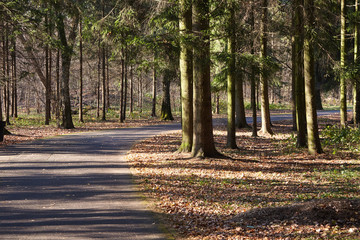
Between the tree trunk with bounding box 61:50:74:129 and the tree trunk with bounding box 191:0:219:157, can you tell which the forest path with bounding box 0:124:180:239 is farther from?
the tree trunk with bounding box 61:50:74:129

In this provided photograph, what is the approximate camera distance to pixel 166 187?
9.73 metres

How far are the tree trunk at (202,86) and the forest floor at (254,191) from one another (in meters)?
0.57

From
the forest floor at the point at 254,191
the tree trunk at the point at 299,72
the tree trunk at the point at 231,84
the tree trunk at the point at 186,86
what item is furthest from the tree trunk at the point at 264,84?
the tree trunk at the point at 186,86

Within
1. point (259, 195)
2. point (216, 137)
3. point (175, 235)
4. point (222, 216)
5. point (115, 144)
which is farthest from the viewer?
point (216, 137)

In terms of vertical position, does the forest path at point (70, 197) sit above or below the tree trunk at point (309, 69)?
below

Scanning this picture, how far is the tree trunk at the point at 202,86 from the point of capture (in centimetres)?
1277

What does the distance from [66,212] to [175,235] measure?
7.79 ft

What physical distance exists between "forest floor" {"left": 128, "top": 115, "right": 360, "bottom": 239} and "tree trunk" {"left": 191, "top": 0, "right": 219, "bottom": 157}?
22.3 inches

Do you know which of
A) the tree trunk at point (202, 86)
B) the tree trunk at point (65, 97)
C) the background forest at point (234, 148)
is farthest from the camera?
the tree trunk at point (65, 97)

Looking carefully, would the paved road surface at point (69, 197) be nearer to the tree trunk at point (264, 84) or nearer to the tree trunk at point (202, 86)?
the tree trunk at point (202, 86)

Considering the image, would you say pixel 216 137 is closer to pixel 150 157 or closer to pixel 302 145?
pixel 302 145

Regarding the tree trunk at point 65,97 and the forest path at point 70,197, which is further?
the tree trunk at point 65,97

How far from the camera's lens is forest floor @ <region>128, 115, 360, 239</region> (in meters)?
6.05

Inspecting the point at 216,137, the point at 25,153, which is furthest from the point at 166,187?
the point at 216,137
